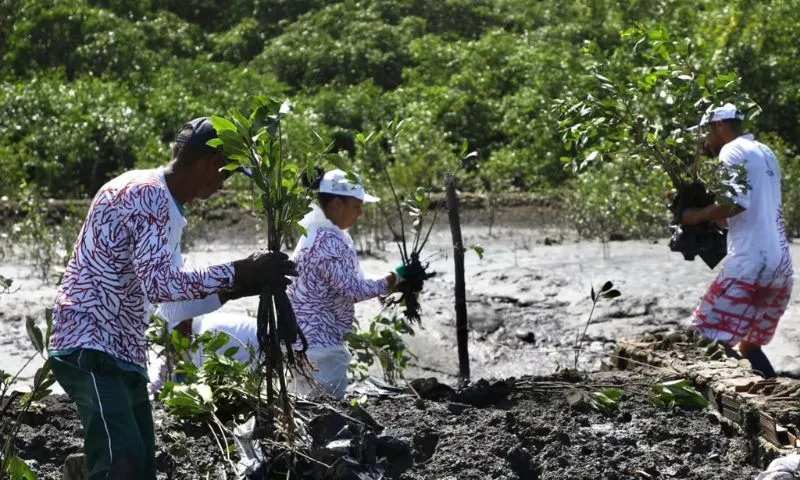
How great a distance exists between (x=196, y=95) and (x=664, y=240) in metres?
10.6

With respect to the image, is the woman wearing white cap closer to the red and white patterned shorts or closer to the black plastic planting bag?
the black plastic planting bag

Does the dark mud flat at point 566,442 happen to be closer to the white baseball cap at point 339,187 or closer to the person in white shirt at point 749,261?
the white baseball cap at point 339,187

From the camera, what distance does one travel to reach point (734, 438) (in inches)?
183

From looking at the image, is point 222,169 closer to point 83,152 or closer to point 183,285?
point 183,285

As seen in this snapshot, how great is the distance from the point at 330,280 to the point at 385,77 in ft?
54.2

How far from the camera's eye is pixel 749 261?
6.51m

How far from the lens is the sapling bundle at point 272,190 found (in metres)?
3.92

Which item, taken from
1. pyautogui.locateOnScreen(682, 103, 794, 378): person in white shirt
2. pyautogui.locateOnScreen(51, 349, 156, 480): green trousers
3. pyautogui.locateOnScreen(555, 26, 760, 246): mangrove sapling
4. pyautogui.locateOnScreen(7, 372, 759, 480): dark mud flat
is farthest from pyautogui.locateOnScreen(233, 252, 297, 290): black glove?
pyautogui.locateOnScreen(682, 103, 794, 378): person in white shirt

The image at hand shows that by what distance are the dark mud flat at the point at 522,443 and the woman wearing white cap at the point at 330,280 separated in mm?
693

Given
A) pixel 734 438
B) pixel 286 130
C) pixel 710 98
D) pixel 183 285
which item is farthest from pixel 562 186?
pixel 183 285

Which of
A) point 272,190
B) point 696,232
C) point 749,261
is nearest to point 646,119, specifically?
point 696,232

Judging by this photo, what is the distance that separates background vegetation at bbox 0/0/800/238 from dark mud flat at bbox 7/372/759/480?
273 inches

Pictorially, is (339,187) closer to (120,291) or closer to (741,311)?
(120,291)

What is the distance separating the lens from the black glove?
3.83 meters
